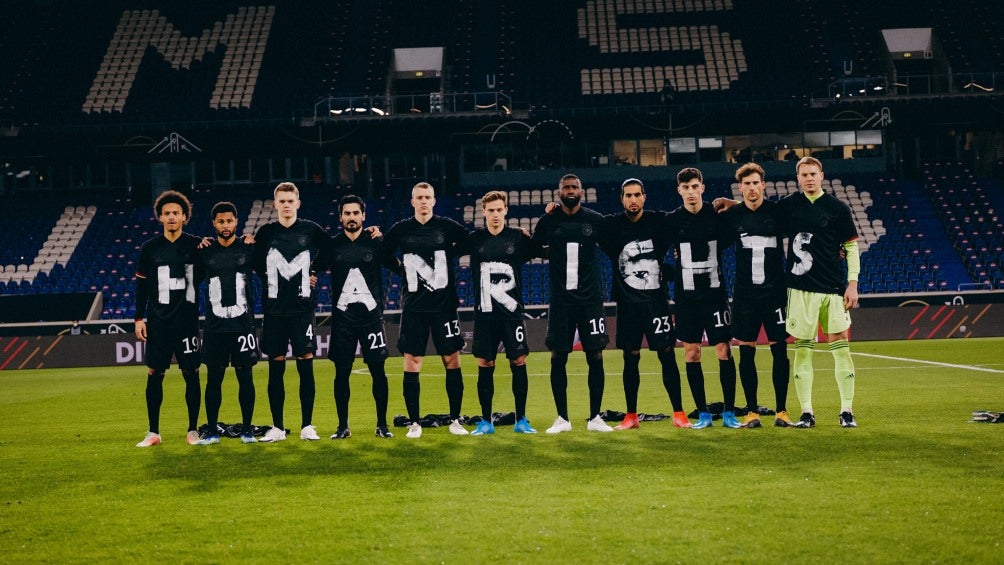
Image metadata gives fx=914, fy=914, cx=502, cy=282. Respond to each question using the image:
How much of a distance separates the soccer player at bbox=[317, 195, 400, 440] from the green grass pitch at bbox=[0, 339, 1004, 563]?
1.53 feet

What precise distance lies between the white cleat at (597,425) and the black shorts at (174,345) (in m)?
3.67

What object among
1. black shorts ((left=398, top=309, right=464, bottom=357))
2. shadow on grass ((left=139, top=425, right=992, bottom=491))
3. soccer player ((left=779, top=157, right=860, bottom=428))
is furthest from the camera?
black shorts ((left=398, top=309, right=464, bottom=357))

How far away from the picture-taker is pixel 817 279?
8.16m

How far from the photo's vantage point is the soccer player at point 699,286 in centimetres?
847

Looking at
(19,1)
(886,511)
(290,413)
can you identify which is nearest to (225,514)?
(886,511)

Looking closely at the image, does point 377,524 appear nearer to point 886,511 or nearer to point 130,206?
point 886,511

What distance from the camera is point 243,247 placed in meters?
8.59

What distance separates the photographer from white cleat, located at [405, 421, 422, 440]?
326 inches

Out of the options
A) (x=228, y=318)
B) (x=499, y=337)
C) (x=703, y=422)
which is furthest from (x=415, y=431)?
(x=703, y=422)

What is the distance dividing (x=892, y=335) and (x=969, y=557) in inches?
842

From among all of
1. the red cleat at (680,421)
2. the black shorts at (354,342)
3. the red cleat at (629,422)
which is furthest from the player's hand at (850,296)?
the black shorts at (354,342)

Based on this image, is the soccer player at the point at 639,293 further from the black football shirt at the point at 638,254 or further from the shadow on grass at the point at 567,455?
the shadow on grass at the point at 567,455

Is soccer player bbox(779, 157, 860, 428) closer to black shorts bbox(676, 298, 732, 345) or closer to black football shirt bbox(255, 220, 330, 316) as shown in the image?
black shorts bbox(676, 298, 732, 345)

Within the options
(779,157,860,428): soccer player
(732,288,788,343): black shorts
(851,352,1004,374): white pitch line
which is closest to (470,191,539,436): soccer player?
(732,288,788,343): black shorts
